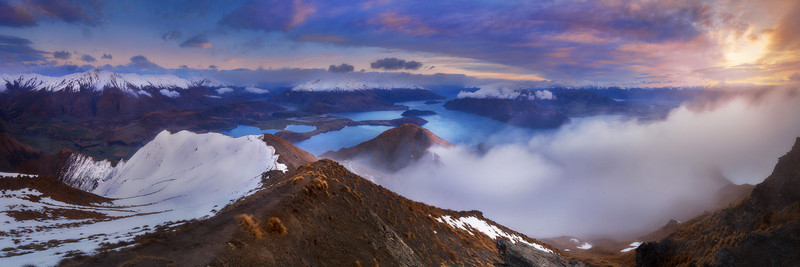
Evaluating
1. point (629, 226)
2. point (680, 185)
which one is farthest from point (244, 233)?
point (680, 185)

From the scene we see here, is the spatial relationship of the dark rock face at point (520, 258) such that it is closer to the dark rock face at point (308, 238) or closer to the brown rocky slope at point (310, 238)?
the brown rocky slope at point (310, 238)

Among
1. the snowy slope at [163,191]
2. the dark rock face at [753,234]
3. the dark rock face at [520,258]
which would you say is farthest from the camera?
the dark rock face at [520,258]

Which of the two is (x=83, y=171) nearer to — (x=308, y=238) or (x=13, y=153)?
(x=13, y=153)

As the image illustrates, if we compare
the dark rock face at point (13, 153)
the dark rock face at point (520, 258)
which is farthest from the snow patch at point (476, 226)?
the dark rock face at point (13, 153)

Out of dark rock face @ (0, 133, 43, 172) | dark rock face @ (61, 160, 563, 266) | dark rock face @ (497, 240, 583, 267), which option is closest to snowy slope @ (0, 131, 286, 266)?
dark rock face @ (61, 160, 563, 266)

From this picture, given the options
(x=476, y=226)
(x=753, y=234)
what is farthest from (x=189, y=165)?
(x=753, y=234)
